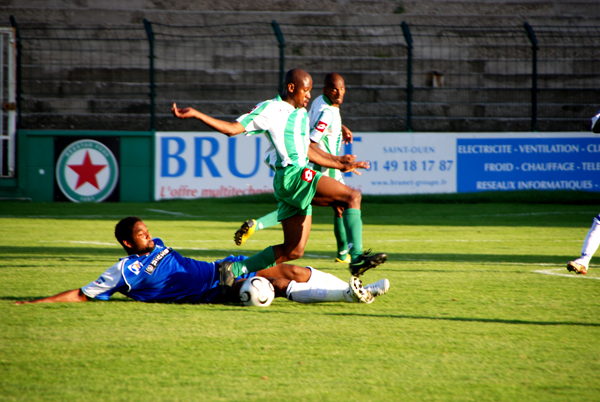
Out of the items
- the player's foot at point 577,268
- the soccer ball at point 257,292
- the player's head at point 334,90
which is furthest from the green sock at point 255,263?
the player's head at point 334,90

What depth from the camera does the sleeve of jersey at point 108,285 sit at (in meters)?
4.41

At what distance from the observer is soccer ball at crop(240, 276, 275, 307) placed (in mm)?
4641

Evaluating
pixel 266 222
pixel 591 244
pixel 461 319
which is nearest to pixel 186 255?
pixel 266 222

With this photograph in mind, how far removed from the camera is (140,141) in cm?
1445

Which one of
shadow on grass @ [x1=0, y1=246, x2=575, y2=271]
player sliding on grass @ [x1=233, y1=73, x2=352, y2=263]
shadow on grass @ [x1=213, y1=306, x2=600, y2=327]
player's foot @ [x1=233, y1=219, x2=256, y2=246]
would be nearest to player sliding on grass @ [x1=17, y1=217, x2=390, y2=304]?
shadow on grass @ [x1=213, y1=306, x2=600, y2=327]

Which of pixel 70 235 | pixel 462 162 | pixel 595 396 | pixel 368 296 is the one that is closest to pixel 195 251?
pixel 70 235

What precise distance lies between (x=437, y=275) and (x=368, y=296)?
160 cm

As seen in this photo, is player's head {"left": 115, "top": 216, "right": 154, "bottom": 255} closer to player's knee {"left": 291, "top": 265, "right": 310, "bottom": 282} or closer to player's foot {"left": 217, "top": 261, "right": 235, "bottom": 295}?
player's foot {"left": 217, "top": 261, "right": 235, "bottom": 295}

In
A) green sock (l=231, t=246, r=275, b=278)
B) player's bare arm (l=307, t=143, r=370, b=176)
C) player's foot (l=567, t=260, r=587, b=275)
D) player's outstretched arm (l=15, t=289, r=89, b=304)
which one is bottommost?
player's outstretched arm (l=15, t=289, r=89, b=304)

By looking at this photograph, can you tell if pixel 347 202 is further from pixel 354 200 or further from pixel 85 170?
pixel 85 170

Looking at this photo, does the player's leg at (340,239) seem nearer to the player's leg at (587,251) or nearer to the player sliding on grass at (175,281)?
the player sliding on grass at (175,281)

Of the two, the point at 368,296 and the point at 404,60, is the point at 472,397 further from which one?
the point at 404,60

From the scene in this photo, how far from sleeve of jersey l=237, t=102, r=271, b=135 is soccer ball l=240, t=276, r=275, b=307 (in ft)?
3.60

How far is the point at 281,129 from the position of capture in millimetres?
5043
